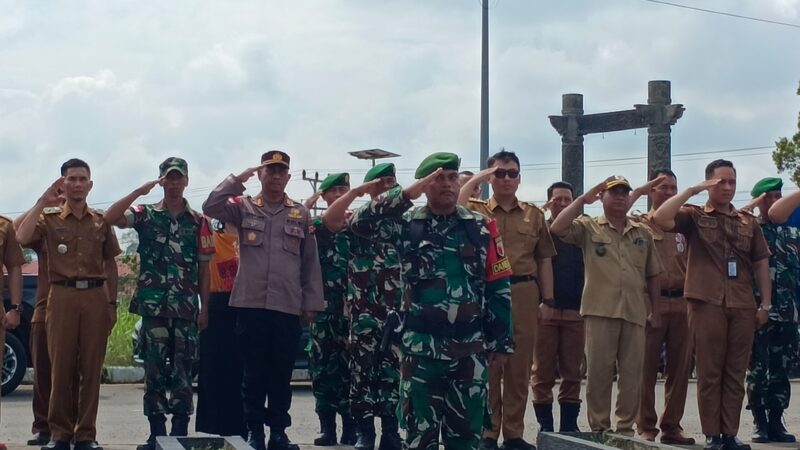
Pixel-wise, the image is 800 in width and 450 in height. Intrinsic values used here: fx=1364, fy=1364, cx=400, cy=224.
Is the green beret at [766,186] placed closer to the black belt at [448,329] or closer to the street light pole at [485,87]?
the black belt at [448,329]

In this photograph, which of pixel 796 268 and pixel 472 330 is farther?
pixel 796 268

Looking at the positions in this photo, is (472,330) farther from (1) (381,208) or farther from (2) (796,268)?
(2) (796,268)

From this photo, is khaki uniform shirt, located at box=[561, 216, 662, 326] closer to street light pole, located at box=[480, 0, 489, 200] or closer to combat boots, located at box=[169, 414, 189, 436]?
combat boots, located at box=[169, 414, 189, 436]

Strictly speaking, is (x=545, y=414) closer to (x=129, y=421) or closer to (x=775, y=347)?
(x=775, y=347)

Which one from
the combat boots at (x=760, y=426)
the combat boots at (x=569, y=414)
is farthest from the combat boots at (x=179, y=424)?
the combat boots at (x=760, y=426)

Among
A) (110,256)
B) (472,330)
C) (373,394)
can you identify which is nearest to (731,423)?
(373,394)

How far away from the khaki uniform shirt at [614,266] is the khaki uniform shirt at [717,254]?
0.94ft

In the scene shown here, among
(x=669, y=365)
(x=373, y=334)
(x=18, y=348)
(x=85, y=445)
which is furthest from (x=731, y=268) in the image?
(x=18, y=348)

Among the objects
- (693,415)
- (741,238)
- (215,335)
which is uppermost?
(741,238)

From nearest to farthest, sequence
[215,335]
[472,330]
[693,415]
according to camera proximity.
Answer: [472,330], [215,335], [693,415]

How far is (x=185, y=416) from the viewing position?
9.50 meters

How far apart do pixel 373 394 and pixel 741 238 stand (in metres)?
2.96

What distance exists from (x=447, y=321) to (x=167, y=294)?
108 inches

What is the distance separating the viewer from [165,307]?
932cm
